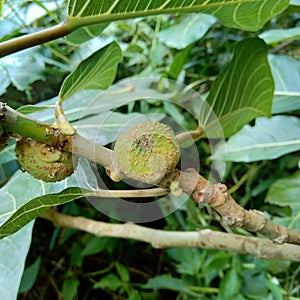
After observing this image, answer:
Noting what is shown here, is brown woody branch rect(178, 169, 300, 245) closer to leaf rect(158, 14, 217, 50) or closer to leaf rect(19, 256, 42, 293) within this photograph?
leaf rect(158, 14, 217, 50)

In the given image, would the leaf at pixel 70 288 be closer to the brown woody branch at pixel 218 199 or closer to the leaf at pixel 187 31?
the leaf at pixel 187 31

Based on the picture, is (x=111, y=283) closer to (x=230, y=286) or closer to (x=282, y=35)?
(x=230, y=286)

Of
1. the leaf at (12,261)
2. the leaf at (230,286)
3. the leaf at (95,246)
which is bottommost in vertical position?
the leaf at (95,246)

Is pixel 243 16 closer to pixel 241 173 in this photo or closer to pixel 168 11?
pixel 168 11

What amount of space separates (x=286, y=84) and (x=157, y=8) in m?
0.36

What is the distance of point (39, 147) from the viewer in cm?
35

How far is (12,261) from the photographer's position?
486 mm

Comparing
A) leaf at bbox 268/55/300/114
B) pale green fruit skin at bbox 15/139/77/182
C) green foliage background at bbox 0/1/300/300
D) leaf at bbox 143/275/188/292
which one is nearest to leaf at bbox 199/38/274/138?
green foliage background at bbox 0/1/300/300

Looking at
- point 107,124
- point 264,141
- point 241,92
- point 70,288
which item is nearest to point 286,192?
point 264,141

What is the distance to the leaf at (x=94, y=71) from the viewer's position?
18.3 inches

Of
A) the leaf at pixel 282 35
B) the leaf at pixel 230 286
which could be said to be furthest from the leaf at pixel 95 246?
the leaf at pixel 282 35

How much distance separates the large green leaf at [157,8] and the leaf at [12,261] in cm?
25

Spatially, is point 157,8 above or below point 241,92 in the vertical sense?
above

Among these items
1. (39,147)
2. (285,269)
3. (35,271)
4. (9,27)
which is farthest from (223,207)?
(35,271)
